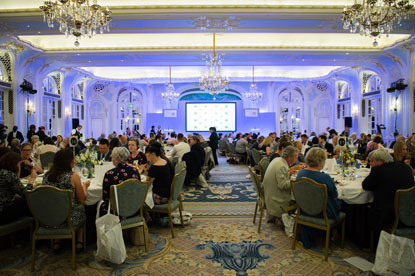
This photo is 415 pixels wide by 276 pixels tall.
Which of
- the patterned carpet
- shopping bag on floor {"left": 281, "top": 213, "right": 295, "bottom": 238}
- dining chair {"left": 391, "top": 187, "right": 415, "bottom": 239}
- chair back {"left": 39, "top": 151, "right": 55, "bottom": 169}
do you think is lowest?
the patterned carpet

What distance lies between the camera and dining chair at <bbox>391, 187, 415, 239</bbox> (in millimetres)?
2977

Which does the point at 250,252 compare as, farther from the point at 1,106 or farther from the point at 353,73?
the point at 353,73

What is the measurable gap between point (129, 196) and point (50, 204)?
0.75m

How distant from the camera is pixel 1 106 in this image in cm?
1084

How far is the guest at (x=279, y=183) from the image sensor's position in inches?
159

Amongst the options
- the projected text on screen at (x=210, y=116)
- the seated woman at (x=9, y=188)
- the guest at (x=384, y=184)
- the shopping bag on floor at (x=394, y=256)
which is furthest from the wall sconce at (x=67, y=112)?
the shopping bag on floor at (x=394, y=256)

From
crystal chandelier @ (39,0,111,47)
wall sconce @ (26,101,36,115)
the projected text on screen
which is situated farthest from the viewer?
A: the projected text on screen

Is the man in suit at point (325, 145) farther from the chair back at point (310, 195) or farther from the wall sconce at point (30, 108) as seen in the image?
the wall sconce at point (30, 108)

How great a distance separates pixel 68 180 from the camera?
3.28 m

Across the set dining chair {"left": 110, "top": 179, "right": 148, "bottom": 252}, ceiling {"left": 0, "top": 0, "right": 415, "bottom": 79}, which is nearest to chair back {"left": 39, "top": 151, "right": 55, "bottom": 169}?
ceiling {"left": 0, "top": 0, "right": 415, "bottom": 79}

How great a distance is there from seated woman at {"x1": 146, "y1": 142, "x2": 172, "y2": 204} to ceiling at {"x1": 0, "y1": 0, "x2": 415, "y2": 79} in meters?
4.22

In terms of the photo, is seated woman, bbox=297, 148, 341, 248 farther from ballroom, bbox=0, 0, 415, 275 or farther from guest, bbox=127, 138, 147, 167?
guest, bbox=127, 138, 147, 167

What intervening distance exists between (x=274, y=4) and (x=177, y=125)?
1209cm

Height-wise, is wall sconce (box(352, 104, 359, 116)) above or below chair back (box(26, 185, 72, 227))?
above
